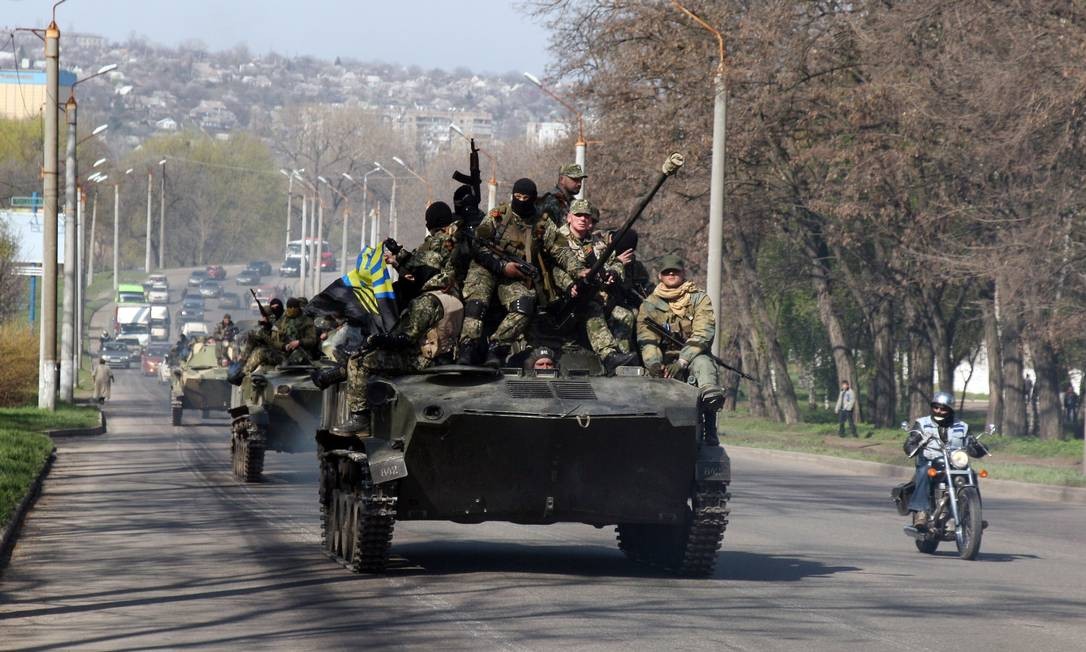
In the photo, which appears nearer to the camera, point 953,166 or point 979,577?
point 979,577

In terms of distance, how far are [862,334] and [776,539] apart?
38.8m

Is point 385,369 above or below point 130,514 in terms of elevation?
above

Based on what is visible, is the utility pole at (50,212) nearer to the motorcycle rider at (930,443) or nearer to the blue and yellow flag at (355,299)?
the blue and yellow flag at (355,299)

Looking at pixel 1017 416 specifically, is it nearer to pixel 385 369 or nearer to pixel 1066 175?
pixel 1066 175

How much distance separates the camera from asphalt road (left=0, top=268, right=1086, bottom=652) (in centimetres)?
1007

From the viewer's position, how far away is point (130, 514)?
17.8 meters

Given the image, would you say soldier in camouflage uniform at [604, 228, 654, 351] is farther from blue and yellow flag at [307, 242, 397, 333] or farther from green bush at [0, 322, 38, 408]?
green bush at [0, 322, 38, 408]

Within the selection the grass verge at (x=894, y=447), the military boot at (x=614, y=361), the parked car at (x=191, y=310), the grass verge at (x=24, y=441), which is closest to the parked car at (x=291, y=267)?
the parked car at (x=191, y=310)

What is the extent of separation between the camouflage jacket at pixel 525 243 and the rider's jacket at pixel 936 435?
4.35 metres

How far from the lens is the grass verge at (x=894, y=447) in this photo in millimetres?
28906

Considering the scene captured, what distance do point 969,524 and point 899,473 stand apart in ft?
47.8

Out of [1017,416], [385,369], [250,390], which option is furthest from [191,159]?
[385,369]

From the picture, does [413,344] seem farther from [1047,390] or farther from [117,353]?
[117,353]

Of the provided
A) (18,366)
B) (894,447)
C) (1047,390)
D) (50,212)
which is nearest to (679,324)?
(50,212)
